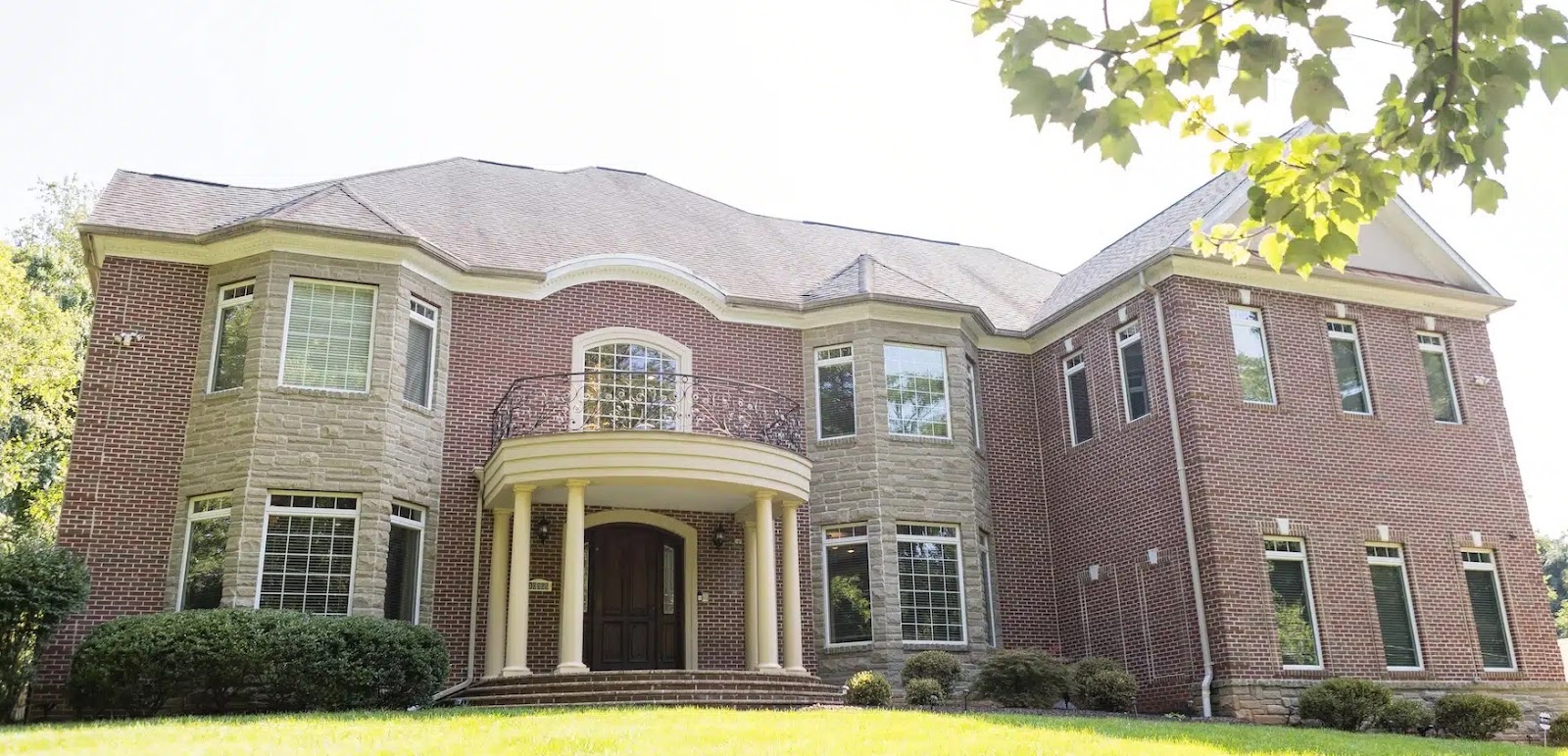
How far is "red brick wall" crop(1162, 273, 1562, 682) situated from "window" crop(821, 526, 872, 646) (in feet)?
14.2

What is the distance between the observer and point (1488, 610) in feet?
55.3

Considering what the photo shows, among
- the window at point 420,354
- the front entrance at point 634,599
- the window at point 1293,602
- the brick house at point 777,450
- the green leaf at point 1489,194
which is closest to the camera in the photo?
the green leaf at point 1489,194

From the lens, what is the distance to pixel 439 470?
1550 cm

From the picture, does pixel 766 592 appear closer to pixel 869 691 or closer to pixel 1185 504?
pixel 869 691

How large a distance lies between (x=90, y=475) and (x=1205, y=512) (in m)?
13.3

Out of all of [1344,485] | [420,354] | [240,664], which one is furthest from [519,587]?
[1344,485]

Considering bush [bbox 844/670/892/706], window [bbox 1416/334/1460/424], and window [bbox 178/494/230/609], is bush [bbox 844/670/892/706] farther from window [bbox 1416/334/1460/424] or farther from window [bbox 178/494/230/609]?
window [bbox 1416/334/1460/424]

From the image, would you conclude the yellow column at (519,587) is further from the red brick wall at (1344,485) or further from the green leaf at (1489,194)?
the green leaf at (1489,194)

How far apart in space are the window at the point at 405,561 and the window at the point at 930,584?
6.21m

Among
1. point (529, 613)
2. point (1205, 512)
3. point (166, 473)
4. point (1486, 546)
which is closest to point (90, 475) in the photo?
point (166, 473)

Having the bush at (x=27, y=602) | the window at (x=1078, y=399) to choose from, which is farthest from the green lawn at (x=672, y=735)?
the window at (x=1078, y=399)

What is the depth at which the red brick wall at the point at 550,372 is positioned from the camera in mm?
15320

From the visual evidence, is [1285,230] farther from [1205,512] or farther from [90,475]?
[90,475]

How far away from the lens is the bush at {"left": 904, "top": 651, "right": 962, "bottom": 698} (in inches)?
598
